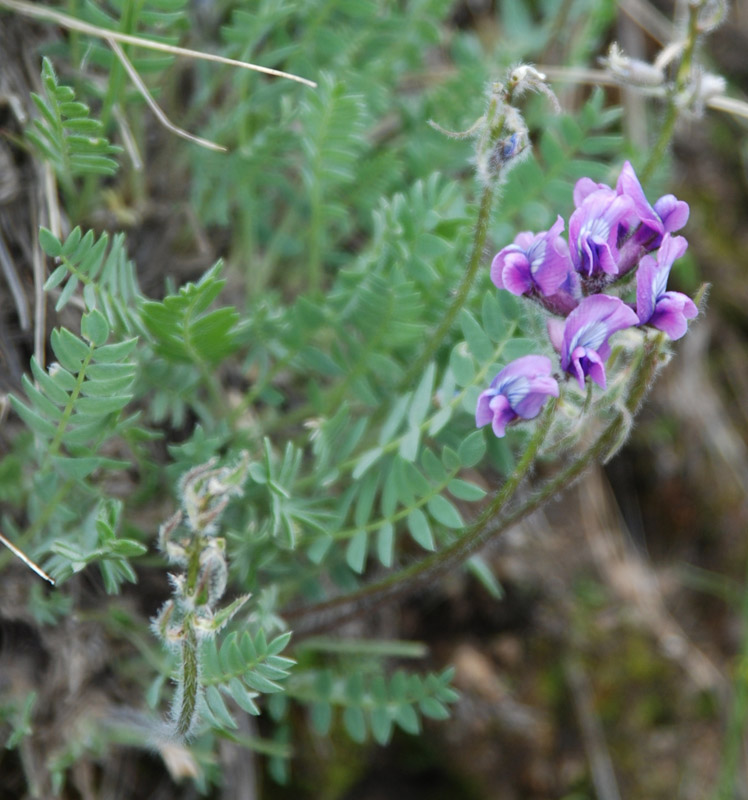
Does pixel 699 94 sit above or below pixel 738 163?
above

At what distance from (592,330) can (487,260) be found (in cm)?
63

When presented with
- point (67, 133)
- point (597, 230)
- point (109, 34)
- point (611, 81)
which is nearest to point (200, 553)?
point (597, 230)

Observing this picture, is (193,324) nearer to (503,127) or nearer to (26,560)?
(26,560)

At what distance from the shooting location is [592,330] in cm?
125

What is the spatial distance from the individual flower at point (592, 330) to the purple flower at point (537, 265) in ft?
0.22

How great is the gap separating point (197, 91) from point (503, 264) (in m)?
1.21

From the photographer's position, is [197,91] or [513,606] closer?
[197,91]

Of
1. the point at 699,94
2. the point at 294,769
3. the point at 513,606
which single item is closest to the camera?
the point at 699,94

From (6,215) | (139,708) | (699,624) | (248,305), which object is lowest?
(699,624)

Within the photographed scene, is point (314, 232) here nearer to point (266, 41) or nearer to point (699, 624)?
point (266, 41)

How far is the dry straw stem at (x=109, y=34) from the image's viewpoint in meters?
1.53

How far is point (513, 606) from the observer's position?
2.48m

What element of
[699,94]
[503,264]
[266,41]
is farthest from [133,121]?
[699,94]

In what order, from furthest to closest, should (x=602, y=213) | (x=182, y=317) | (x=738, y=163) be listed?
(x=738, y=163) → (x=182, y=317) → (x=602, y=213)
